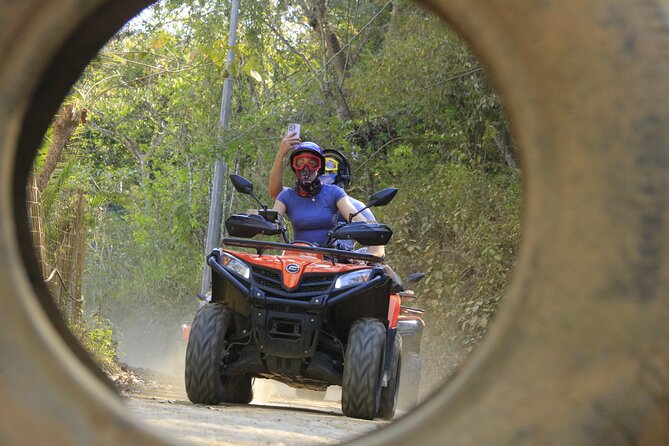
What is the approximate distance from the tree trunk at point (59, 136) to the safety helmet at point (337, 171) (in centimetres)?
342

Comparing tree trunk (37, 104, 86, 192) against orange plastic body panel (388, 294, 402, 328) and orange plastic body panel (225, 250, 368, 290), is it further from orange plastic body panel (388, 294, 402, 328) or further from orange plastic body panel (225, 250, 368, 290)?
orange plastic body panel (388, 294, 402, 328)

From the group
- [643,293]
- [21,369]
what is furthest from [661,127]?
[21,369]

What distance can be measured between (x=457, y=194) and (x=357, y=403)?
28.1 feet

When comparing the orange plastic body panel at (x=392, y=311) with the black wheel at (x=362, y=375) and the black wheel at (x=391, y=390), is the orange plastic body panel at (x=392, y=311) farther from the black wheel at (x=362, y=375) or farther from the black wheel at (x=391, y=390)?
the black wheel at (x=362, y=375)

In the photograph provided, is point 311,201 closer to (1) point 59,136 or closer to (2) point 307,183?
(2) point 307,183

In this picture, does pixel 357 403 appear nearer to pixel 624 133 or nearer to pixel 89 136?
pixel 624 133

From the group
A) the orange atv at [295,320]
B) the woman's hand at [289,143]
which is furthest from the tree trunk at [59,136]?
the orange atv at [295,320]

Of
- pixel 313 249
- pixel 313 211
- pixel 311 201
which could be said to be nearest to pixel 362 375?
pixel 313 249

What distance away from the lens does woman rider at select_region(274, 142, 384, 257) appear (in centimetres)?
811

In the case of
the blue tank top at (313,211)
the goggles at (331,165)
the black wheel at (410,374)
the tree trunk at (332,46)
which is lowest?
the black wheel at (410,374)

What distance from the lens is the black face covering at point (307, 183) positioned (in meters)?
8.19

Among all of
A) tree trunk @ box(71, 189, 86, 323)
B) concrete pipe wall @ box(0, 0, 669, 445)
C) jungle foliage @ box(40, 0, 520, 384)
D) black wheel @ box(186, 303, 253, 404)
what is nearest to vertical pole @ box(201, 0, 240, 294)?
jungle foliage @ box(40, 0, 520, 384)

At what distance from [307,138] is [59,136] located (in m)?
8.42

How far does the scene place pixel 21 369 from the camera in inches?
71.5
